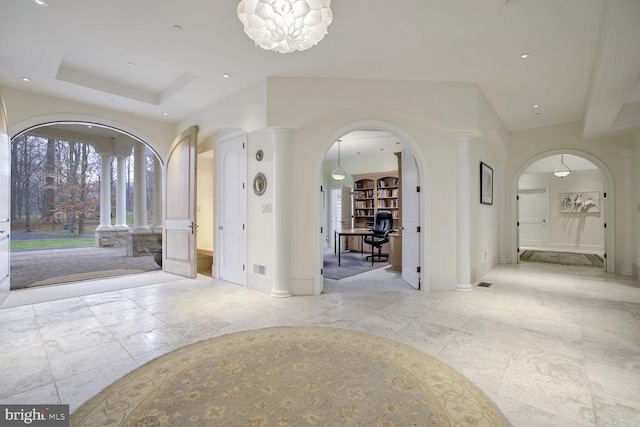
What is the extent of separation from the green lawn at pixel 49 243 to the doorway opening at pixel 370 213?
9.00 metres

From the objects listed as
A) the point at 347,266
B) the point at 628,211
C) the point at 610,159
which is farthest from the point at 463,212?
the point at 610,159

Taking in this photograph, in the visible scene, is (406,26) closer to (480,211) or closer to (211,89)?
(211,89)

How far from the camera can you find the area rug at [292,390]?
1566 mm

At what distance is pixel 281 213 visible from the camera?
153 inches

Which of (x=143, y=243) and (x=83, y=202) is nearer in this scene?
(x=143, y=243)

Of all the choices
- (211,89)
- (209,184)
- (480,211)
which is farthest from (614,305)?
(209,184)

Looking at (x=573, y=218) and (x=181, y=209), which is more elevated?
(x=181, y=209)

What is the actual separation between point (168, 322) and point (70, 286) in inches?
107

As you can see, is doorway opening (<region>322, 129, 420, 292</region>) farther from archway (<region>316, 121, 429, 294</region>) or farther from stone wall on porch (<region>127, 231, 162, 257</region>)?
stone wall on porch (<region>127, 231, 162, 257</region>)

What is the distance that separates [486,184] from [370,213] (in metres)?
3.87

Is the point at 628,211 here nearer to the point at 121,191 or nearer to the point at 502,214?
the point at 502,214

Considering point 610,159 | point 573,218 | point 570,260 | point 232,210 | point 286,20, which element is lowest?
point 570,260

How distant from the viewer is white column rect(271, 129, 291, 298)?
388 centimetres

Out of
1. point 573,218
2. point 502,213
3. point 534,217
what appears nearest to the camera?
point 502,213
